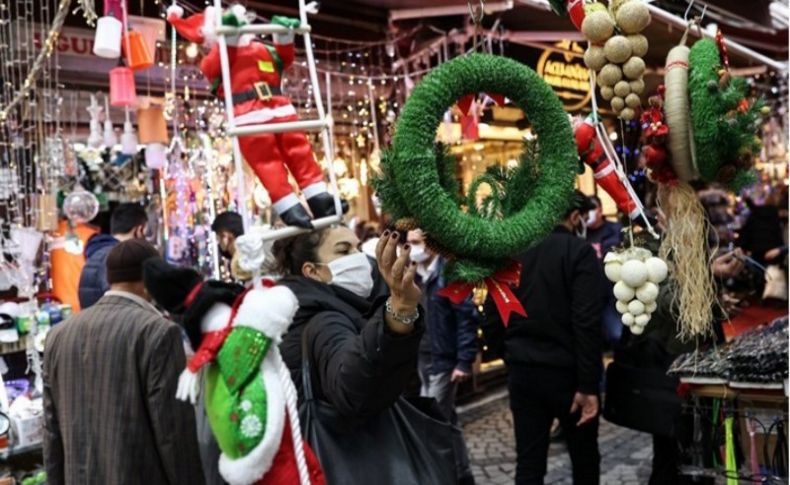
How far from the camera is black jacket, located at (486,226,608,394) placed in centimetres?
350

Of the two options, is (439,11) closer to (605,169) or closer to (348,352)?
(605,169)

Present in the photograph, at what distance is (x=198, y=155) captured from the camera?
6.02 m

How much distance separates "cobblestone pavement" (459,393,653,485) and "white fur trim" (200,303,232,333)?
374 cm

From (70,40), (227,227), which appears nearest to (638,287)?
(227,227)

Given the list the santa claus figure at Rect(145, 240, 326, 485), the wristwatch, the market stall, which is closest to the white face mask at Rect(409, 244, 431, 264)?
the market stall

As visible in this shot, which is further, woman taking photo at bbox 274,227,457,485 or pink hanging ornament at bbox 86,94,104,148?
pink hanging ornament at bbox 86,94,104,148

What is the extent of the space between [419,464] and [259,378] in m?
0.78

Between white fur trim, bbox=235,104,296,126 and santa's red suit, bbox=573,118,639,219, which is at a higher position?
white fur trim, bbox=235,104,296,126

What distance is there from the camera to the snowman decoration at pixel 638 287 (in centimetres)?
191

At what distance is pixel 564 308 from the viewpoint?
3564 millimetres

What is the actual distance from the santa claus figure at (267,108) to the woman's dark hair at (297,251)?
0.72 meters

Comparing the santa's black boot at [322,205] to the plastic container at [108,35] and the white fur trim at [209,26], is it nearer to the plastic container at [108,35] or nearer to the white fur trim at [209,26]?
the white fur trim at [209,26]

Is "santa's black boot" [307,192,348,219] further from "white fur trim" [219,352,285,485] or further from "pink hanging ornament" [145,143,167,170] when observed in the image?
"pink hanging ornament" [145,143,167,170]

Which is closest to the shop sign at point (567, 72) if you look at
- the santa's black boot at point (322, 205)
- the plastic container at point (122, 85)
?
the plastic container at point (122, 85)
